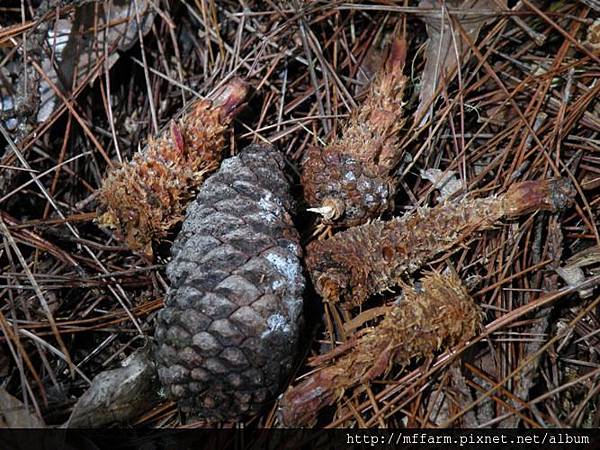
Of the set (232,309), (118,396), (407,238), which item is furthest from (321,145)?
(118,396)

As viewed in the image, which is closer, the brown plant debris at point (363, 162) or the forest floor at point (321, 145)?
the forest floor at point (321, 145)

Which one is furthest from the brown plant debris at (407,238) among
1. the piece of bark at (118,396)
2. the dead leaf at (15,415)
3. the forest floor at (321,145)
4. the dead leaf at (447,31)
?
the dead leaf at (15,415)

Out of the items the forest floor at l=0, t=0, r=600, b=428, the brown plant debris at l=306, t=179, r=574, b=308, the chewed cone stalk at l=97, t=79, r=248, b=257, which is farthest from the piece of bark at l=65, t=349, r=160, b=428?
the brown plant debris at l=306, t=179, r=574, b=308

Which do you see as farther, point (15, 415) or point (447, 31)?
point (447, 31)

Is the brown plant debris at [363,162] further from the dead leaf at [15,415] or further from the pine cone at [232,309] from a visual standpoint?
the dead leaf at [15,415]

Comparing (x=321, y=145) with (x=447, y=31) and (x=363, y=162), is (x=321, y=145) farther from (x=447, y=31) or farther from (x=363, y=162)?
(x=447, y=31)

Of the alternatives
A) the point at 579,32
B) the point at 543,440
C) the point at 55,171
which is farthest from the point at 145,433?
the point at 579,32
